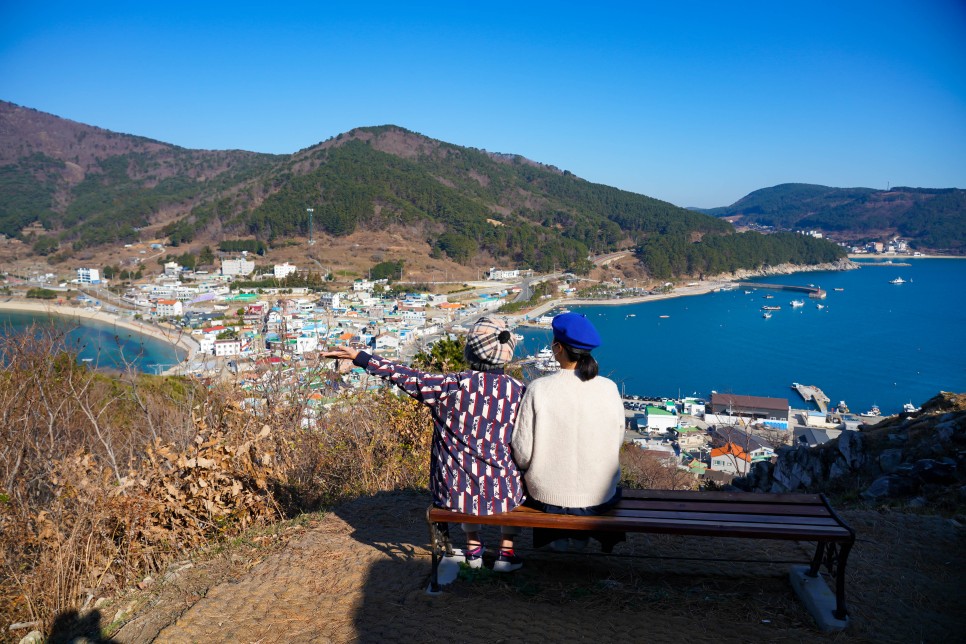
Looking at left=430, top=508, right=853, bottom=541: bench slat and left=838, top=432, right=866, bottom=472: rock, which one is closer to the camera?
left=430, top=508, right=853, bottom=541: bench slat

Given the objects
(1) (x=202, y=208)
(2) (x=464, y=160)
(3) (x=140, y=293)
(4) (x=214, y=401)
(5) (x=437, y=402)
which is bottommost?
(3) (x=140, y=293)

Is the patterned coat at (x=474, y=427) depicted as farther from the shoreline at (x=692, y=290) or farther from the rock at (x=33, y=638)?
the shoreline at (x=692, y=290)

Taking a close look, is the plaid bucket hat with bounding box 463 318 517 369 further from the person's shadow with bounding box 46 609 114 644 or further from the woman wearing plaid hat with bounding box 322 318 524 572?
the person's shadow with bounding box 46 609 114 644

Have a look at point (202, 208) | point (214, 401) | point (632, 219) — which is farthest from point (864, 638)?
point (632, 219)

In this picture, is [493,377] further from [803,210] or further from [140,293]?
[803,210]

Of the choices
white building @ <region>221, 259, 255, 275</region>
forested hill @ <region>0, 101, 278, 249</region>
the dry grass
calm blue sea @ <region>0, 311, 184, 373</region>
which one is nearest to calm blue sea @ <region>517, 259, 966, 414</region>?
calm blue sea @ <region>0, 311, 184, 373</region>

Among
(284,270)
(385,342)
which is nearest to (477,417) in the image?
(385,342)

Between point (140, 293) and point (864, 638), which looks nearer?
point (864, 638)
